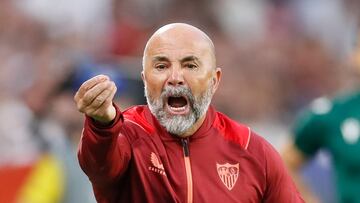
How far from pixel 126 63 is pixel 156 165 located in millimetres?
5533

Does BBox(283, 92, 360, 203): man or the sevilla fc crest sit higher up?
the sevilla fc crest

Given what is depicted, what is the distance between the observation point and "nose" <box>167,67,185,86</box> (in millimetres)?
4461

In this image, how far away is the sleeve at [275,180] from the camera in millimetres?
4664

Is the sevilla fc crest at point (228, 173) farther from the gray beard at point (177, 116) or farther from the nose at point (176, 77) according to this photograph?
the nose at point (176, 77)

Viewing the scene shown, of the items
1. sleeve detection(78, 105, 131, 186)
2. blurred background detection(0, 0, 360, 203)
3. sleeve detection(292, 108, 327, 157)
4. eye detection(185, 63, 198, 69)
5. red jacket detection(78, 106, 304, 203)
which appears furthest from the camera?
blurred background detection(0, 0, 360, 203)

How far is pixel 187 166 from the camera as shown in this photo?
15.0 feet

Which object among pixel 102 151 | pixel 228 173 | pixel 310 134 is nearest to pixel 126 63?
pixel 310 134

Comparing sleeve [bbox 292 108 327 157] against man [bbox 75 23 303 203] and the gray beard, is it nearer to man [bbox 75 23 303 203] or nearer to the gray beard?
man [bbox 75 23 303 203]

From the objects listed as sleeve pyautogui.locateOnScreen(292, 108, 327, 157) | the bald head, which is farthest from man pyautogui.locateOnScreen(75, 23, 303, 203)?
sleeve pyautogui.locateOnScreen(292, 108, 327, 157)

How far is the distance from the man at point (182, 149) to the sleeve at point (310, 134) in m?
2.84

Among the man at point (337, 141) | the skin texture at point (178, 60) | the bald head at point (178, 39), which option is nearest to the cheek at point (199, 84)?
the skin texture at point (178, 60)

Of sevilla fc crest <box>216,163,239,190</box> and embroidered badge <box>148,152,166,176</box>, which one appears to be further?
sevilla fc crest <box>216,163,239,190</box>

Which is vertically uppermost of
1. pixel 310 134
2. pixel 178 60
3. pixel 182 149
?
pixel 178 60

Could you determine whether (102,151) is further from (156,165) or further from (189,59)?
(189,59)
